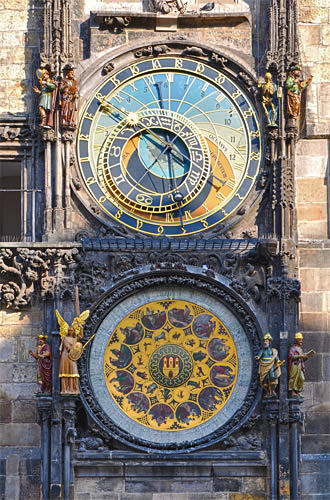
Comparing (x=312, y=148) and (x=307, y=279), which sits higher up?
(x=312, y=148)

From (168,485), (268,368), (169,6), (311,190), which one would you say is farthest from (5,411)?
(169,6)

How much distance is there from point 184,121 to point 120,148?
88 centimetres

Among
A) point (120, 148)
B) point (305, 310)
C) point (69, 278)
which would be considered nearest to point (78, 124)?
point (120, 148)

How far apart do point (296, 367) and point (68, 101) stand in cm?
434

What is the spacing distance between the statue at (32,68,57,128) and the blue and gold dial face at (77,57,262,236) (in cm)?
44

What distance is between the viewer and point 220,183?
22.3 meters

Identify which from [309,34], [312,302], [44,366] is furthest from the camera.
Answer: [309,34]

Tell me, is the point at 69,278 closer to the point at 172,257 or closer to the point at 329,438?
the point at 172,257

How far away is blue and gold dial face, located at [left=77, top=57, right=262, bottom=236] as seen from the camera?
72.9ft

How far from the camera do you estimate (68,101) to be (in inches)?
875

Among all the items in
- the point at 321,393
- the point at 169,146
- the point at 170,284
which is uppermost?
the point at 169,146

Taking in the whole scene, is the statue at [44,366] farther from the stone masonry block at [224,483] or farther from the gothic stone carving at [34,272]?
the stone masonry block at [224,483]

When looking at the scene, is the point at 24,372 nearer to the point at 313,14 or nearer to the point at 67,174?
the point at 67,174

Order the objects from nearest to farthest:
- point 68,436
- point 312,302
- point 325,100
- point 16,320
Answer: point 68,436, point 16,320, point 312,302, point 325,100
